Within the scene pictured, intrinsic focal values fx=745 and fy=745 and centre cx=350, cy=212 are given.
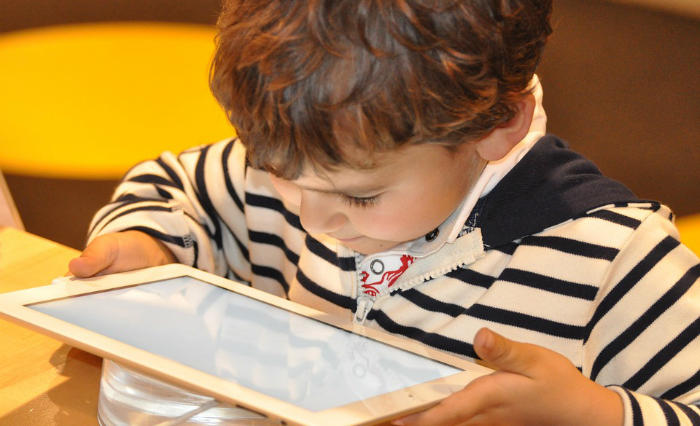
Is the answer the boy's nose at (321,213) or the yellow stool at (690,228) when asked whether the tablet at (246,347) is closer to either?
the boy's nose at (321,213)

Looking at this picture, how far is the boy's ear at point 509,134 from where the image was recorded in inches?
23.3

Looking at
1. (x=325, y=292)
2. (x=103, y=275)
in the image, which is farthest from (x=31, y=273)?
(x=325, y=292)

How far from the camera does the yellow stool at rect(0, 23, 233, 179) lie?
1239 mm

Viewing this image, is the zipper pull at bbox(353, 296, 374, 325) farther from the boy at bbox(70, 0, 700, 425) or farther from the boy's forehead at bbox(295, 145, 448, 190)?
the boy's forehead at bbox(295, 145, 448, 190)

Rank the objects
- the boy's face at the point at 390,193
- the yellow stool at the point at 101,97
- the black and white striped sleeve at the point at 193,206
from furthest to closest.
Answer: the yellow stool at the point at 101,97
the black and white striped sleeve at the point at 193,206
the boy's face at the point at 390,193

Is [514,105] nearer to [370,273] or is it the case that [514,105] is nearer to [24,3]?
[370,273]

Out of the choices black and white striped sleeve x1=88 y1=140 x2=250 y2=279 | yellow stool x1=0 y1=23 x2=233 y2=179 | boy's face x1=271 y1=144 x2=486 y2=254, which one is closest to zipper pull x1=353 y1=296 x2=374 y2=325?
boy's face x1=271 y1=144 x2=486 y2=254

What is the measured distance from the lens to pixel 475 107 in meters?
0.53

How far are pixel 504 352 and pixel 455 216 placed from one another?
218 millimetres

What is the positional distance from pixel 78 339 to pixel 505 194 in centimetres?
38

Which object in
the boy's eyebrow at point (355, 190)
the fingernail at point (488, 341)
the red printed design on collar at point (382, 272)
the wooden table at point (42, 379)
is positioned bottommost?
the wooden table at point (42, 379)

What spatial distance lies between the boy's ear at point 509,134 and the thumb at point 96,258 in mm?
334

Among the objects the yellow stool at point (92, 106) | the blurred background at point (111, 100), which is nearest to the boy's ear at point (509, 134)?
the blurred background at point (111, 100)

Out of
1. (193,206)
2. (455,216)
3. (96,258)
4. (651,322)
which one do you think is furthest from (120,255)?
(651,322)
